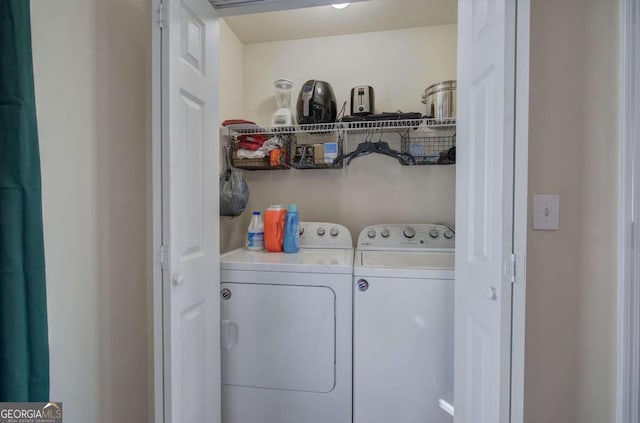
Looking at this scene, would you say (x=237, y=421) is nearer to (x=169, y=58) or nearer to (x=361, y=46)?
(x=169, y=58)

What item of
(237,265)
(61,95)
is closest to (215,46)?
(61,95)

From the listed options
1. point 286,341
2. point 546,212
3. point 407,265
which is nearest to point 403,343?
point 407,265

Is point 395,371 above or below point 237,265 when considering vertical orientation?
below

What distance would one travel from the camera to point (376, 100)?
7.23 feet

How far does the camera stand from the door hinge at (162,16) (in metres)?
0.97

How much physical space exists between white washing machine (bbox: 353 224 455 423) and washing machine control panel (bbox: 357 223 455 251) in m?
0.47

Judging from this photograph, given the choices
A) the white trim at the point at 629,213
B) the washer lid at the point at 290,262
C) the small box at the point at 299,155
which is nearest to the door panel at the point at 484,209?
the white trim at the point at 629,213

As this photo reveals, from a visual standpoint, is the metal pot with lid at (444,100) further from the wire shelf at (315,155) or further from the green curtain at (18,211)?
the green curtain at (18,211)

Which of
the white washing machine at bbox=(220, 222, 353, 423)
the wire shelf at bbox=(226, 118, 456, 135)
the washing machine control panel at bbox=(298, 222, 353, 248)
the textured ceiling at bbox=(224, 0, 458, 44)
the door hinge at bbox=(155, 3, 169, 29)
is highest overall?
the textured ceiling at bbox=(224, 0, 458, 44)

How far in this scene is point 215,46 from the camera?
4.35ft

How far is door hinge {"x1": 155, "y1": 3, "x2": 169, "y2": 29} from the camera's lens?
973mm

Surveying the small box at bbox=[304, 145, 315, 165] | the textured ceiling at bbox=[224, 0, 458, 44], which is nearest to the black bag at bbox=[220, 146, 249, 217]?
the small box at bbox=[304, 145, 315, 165]

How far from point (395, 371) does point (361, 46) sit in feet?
7.55

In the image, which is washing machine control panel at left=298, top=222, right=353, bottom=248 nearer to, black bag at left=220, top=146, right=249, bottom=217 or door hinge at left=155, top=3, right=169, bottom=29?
black bag at left=220, top=146, right=249, bottom=217
